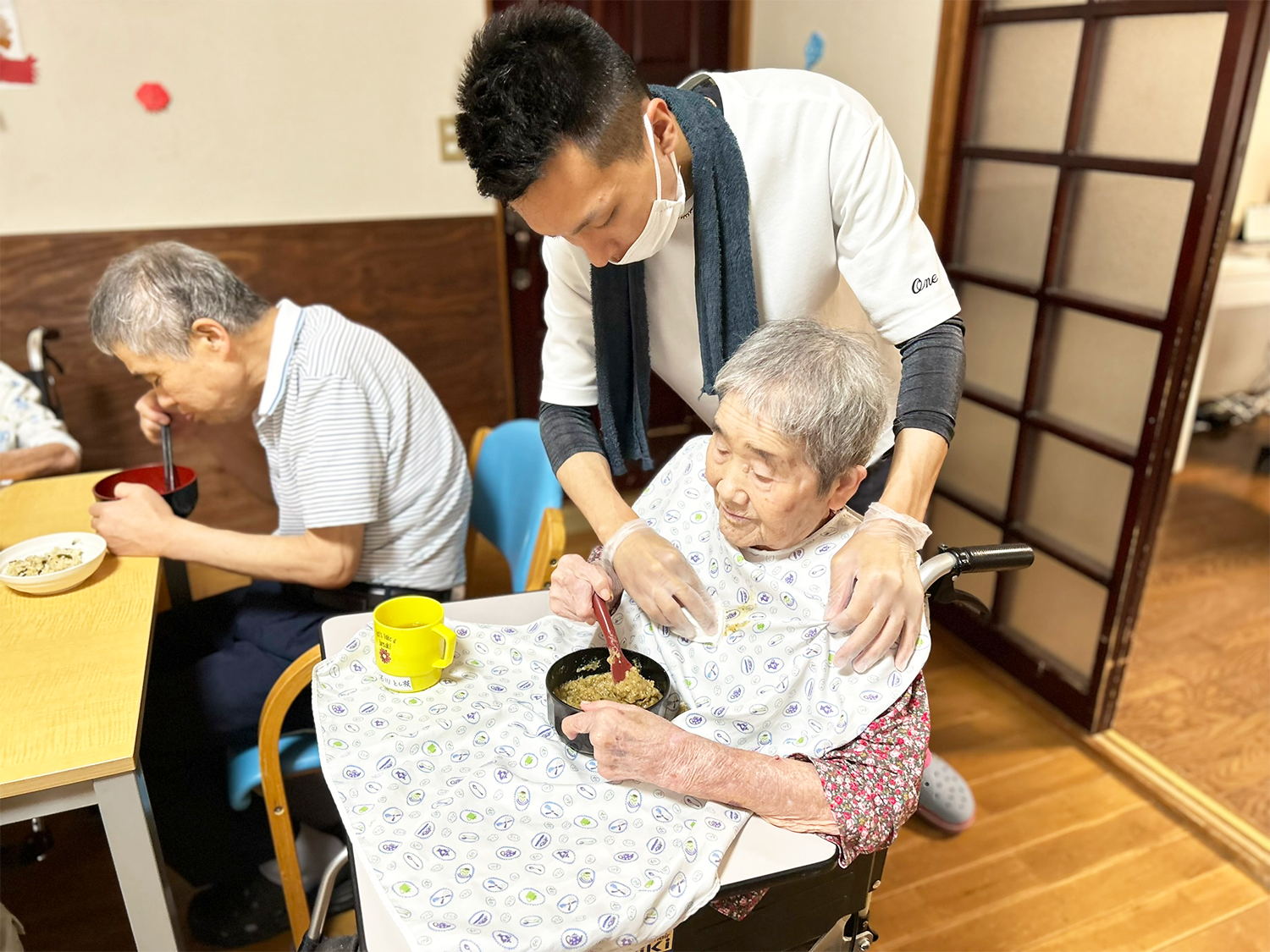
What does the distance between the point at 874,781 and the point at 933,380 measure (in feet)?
1.75

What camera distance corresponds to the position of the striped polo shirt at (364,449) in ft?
5.35

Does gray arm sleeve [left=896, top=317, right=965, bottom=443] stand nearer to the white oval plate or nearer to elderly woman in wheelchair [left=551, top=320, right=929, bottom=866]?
A: elderly woman in wheelchair [left=551, top=320, right=929, bottom=866]

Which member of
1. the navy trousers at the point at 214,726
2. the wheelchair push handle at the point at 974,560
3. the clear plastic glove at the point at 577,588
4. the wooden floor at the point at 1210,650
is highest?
the wheelchair push handle at the point at 974,560

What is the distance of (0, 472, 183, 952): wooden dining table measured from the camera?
3.65 feet

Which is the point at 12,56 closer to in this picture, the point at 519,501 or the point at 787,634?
the point at 519,501

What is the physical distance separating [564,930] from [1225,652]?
2714 mm

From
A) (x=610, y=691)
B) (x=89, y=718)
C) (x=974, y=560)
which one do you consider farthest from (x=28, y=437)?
(x=974, y=560)

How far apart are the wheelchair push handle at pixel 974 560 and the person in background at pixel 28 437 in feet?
6.53

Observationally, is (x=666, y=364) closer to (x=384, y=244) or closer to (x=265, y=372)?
(x=265, y=372)

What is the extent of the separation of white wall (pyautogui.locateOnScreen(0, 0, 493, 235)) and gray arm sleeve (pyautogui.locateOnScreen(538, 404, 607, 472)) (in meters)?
1.95

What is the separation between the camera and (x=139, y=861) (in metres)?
1.20

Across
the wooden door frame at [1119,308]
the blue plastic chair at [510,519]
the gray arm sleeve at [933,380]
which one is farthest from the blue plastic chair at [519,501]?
the wooden door frame at [1119,308]

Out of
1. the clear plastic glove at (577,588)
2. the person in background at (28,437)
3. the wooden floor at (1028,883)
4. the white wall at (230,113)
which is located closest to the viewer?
the clear plastic glove at (577,588)

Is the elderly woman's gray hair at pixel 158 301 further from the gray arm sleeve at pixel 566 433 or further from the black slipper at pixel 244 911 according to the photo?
the black slipper at pixel 244 911
